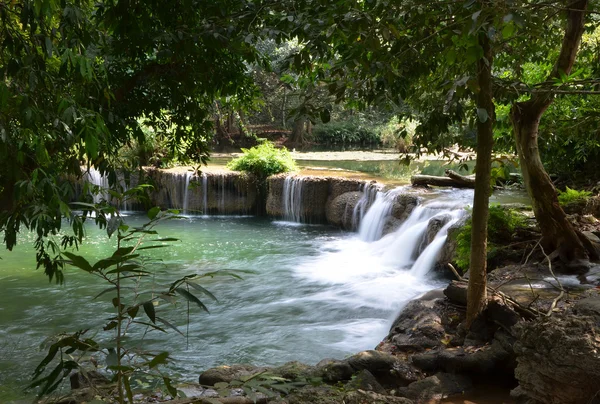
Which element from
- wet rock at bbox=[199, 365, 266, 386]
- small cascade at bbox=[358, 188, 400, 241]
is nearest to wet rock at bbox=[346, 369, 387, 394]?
wet rock at bbox=[199, 365, 266, 386]

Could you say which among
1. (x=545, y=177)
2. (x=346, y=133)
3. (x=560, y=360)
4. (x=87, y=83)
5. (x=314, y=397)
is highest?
(x=87, y=83)

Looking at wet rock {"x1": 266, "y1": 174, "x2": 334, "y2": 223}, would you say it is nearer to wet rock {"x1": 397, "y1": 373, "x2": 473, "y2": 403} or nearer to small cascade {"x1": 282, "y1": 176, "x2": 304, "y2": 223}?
small cascade {"x1": 282, "y1": 176, "x2": 304, "y2": 223}

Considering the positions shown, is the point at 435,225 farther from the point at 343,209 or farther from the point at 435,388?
the point at 435,388

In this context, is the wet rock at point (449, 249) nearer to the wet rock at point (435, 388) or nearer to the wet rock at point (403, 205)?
the wet rock at point (403, 205)

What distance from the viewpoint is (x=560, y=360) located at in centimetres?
344

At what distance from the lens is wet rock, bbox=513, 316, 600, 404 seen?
3.37 meters

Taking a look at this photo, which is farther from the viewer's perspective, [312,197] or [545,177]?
[312,197]

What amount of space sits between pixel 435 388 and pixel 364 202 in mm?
10204

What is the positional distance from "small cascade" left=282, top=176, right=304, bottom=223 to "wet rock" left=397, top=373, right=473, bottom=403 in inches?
452

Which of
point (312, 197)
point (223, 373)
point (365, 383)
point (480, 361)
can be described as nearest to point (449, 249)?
point (480, 361)

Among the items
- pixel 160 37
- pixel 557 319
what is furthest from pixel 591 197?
pixel 160 37

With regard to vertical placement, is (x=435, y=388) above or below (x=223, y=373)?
above

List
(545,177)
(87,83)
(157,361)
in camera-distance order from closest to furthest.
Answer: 1. (157,361)
2. (87,83)
3. (545,177)

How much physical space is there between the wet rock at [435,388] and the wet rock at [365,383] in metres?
0.20
